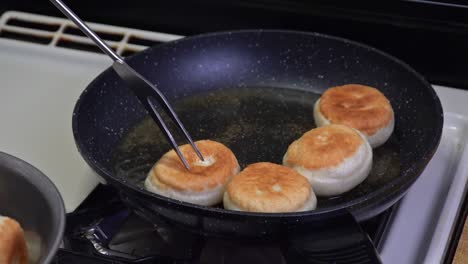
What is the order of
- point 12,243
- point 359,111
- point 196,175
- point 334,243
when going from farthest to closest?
point 359,111, point 196,175, point 334,243, point 12,243

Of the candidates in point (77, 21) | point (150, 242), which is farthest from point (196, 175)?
point (77, 21)

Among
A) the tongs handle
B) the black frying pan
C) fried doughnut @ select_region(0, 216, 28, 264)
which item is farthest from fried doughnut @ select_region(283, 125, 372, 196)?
fried doughnut @ select_region(0, 216, 28, 264)

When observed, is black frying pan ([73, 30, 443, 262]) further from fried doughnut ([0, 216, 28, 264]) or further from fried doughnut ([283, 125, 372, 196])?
fried doughnut ([0, 216, 28, 264])

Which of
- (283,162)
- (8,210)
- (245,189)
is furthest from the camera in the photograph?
(283,162)

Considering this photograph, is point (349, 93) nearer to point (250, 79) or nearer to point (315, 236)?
point (250, 79)

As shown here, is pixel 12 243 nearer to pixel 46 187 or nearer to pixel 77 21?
pixel 46 187

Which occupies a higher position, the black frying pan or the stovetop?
the black frying pan

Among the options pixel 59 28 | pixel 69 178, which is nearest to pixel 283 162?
pixel 69 178
